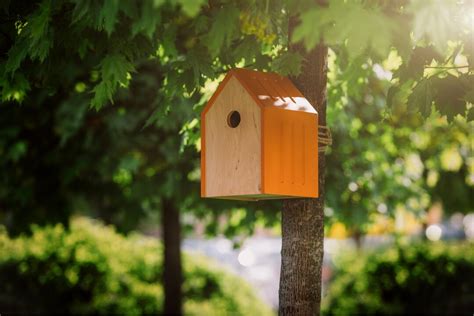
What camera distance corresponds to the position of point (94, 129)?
30.2 feet

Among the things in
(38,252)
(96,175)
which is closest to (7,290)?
(38,252)

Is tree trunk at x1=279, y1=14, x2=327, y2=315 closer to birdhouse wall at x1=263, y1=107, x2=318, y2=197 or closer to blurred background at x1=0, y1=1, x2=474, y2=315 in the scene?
birdhouse wall at x1=263, y1=107, x2=318, y2=197

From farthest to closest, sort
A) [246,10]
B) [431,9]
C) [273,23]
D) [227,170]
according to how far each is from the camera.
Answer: [227,170]
[273,23]
[246,10]
[431,9]

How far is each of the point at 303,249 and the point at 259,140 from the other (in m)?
0.74

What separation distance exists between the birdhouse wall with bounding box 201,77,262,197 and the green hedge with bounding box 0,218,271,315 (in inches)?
268

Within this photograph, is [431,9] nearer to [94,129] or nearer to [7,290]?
[94,129]

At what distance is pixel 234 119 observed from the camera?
4.67 metres

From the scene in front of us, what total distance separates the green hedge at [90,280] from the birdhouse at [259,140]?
6879 mm

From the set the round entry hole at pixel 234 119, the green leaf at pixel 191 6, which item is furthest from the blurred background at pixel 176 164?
the green leaf at pixel 191 6

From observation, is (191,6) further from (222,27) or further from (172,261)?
(172,261)

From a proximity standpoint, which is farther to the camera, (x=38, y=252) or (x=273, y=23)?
(x=38, y=252)

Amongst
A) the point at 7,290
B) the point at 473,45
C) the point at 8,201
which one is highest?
the point at 473,45

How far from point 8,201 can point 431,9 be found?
7813 millimetres

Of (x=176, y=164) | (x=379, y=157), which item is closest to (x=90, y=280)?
(x=176, y=164)
